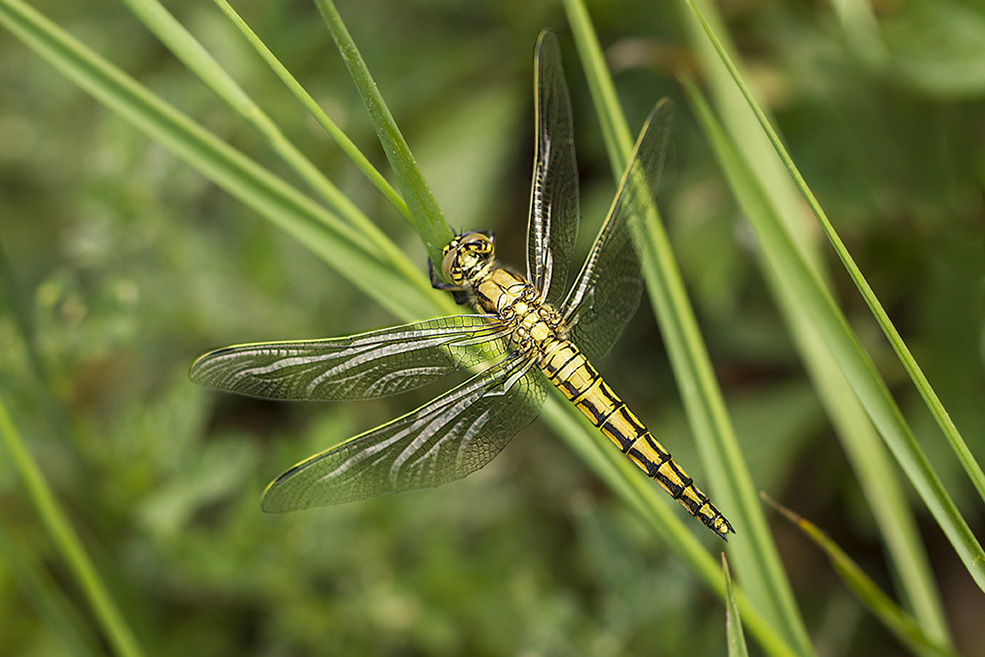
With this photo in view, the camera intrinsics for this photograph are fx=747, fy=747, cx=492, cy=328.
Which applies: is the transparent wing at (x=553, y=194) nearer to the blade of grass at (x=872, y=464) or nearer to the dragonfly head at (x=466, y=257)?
the dragonfly head at (x=466, y=257)

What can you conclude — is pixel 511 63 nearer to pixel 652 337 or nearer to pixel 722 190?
pixel 722 190

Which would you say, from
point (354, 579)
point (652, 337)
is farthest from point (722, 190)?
point (354, 579)

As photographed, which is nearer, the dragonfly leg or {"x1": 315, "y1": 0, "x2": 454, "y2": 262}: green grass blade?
{"x1": 315, "y1": 0, "x2": 454, "y2": 262}: green grass blade

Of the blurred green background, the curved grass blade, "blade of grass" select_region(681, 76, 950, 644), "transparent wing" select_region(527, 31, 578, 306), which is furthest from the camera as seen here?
the blurred green background

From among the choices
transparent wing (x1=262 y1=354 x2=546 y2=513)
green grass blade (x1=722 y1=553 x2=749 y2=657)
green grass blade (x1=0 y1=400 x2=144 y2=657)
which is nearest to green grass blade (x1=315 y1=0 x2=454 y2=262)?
transparent wing (x1=262 y1=354 x2=546 y2=513)

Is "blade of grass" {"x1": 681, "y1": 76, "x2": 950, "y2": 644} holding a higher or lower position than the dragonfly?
lower

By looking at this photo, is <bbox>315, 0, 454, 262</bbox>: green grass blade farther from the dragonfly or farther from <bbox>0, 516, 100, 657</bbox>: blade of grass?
<bbox>0, 516, 100, 657</bbox>: blade of grass

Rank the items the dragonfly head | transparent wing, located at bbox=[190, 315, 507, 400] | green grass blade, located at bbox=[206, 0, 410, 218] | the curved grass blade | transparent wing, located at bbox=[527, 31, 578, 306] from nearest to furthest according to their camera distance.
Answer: green grass blade, located at bbox=[206, 0, 410, 218]
the curved grass blade
transparent wing, located at bbox=[190, 315, 507, 400]
the dragonfly head
transparent wing, located at bbox=[527, 31, 578, 306]
